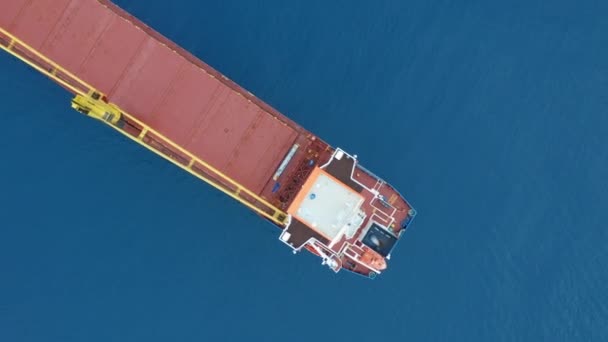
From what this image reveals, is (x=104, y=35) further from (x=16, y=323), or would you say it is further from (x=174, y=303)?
(x=16, y=323)

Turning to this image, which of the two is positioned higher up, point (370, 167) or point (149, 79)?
point (370, 167)

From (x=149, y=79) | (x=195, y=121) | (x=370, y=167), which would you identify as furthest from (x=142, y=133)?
(x=370, y=167)

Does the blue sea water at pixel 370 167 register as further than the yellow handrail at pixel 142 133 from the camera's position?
Yes

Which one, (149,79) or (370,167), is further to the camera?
(370,167)

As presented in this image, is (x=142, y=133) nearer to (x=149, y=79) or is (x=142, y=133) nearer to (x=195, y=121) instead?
(x=195, y=121)

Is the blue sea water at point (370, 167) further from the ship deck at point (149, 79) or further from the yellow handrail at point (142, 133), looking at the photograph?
the ship deck at point (149, 79)

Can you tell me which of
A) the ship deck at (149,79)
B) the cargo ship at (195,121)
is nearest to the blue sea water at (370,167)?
the cargo ship at (195,121)
